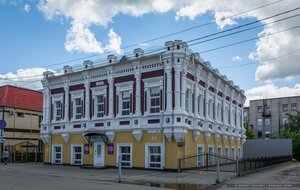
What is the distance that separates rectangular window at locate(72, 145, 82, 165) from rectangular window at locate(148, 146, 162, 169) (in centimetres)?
752

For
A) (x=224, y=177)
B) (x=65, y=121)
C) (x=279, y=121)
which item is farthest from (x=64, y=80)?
(x=279, y=121)

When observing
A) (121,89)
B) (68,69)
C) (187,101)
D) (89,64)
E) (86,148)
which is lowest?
(86,148)

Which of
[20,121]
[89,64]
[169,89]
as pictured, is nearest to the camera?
[169,89]

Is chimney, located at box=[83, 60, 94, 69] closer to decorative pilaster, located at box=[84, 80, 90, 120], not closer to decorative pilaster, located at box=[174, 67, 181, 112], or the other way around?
decorative pilaster, located at box=[84, 80, 90, 120]

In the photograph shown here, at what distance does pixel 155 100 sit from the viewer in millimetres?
29453

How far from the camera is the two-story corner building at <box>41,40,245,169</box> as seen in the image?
1110 inches

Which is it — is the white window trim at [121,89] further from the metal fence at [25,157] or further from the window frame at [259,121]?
the window frame at [259,121]

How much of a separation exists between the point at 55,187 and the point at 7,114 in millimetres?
27106

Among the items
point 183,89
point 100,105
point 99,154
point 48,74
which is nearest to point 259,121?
point 48,74

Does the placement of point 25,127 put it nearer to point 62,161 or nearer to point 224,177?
point 62,161

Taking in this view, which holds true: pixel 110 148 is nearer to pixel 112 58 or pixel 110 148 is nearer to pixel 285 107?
pixel 112 58

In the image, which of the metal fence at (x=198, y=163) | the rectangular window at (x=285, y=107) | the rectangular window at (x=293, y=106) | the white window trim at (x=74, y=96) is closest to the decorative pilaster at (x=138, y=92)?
the metal fence at (x=198, y=163)

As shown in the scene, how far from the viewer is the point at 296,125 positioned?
248 ft

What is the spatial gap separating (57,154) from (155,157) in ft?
37.1
